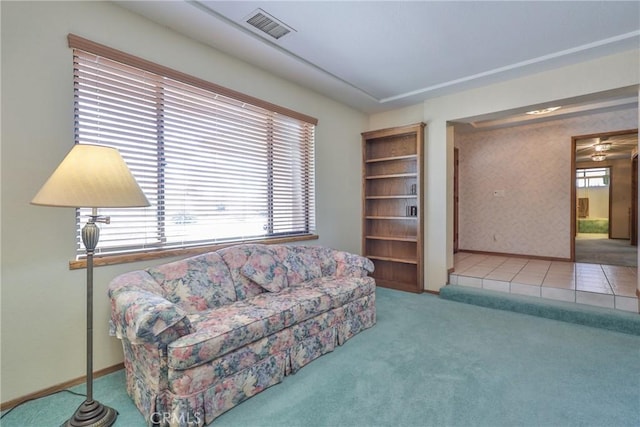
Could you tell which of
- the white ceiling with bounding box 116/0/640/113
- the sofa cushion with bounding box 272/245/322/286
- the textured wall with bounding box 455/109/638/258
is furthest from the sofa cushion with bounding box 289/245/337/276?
the textured wall with bounding box 455/109/638/258

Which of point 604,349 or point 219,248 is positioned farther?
point 219,248

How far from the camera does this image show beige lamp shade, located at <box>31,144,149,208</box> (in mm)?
1445

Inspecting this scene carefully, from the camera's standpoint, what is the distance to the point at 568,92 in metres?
3.24

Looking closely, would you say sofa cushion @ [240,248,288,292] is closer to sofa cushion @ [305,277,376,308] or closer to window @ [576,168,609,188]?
sofa cushion @ [305,277,376,308]

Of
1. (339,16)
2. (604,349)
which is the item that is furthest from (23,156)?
(604,349)

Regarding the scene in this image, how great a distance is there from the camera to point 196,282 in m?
2.33

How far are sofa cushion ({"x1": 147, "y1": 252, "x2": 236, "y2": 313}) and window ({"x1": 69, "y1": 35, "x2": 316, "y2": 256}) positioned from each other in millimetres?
302

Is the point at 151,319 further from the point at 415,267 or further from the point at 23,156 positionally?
the point at 415,267

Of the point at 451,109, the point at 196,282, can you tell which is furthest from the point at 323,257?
the point at 451,109

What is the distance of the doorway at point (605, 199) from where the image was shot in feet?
17.5

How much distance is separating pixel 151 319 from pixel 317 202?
269cm

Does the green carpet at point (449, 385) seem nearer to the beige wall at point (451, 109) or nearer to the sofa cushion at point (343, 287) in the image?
the sofa cushion at point (343, 287)

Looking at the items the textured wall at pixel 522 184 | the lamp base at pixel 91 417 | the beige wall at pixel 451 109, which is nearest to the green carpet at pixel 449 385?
the lamp base at pixel 91 417

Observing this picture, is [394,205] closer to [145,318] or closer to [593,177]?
[145,318]
